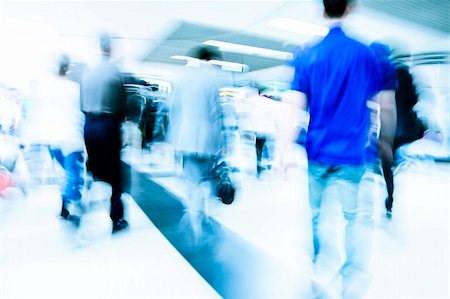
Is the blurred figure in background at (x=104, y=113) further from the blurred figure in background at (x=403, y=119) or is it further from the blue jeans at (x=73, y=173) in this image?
the blurred figure in background at (x=403, y=119)

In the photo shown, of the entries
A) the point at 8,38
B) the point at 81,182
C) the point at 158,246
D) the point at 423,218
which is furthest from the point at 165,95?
the point at 423,218

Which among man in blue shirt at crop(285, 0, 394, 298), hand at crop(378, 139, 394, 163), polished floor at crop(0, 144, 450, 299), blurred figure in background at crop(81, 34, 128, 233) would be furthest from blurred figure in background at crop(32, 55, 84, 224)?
hand at crop(378, 139, 394, 163)

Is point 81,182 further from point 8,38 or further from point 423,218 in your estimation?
point 8,38

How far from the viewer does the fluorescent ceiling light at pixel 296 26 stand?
5.86m

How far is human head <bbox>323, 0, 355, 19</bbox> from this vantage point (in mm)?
1195

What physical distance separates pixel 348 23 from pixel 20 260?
7.69 feet

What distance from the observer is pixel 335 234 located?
4.28 ft

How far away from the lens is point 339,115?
1.20 meters

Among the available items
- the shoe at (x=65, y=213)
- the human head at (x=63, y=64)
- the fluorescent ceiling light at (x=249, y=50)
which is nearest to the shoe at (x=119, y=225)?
the shoe at (x=65, y=213)

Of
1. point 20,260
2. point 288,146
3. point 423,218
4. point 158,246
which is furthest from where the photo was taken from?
Answer: point 423,218

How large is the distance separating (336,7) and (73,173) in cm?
219

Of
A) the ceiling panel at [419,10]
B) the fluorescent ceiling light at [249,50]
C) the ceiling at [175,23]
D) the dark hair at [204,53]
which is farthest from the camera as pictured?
the fluorescent ceiling light at [249,50]

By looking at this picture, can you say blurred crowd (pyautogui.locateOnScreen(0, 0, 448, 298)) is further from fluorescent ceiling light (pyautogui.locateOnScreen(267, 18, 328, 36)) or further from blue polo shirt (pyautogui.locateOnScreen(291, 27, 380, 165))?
fluorescent ceiling light (pyautogui.locateOnScreen(267, 18, 328, 36))

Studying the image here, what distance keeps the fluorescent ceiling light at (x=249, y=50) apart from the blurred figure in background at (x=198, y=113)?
552 cm
